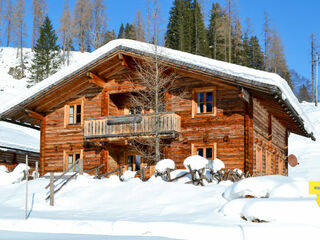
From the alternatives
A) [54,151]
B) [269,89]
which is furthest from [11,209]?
[269,89]

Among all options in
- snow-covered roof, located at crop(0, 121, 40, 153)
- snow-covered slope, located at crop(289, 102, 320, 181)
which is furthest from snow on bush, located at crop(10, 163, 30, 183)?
snow-covered slope, located at crop(289, 102, 320, 181)

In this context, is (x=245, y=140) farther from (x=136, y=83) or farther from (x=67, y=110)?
(x=67, y=110)

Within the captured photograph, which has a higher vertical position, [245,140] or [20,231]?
[245,140]

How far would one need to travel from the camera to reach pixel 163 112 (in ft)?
65.2

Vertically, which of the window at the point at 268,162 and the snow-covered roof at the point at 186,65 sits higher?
the snow-covered roof at the point at 186,65

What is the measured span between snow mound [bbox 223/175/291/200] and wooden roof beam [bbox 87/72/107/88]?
11.4m

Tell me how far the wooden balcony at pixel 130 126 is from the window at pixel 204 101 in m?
1.00

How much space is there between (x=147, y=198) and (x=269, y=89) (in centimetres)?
688

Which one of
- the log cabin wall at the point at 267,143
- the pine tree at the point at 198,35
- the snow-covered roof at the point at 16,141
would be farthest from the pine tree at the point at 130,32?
the log cabin wall at the point at 267,143

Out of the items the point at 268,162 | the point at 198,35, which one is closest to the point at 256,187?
the point at 268,162

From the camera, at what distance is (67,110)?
23.4 meters

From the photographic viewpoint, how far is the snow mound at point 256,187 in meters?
11.8

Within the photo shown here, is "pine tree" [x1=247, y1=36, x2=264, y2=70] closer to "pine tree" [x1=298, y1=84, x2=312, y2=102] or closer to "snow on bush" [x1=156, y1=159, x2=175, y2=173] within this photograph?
"pine tree" [x1=298, y1=84, x2=312, y2=102]

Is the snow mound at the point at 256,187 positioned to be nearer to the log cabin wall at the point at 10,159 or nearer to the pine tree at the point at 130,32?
the log cabin wall at the point at 10,159
